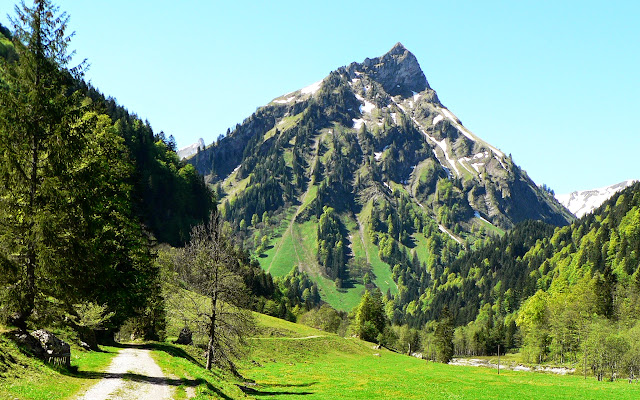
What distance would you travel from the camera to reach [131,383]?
22469 millimetres

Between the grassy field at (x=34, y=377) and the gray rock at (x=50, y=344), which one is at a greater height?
the gray rock at (x=50, y=344)

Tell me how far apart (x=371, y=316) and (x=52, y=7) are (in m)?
122

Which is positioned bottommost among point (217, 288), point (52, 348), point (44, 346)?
point (52, 348)

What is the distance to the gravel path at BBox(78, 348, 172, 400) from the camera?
19641 mm

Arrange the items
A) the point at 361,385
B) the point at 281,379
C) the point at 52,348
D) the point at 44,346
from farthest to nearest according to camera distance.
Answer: the point at 281,379
the point at 361,385
the point at 52,348
the point at 44,346

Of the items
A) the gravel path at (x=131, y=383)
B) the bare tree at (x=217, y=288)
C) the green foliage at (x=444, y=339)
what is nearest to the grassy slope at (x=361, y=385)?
the bare tree at (x=217, y=288)

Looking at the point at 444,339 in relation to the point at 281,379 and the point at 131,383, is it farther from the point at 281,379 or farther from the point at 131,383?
the point at 131,383

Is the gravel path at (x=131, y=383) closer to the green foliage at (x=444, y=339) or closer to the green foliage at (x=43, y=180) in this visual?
the green foliage at (x=43, y=180)

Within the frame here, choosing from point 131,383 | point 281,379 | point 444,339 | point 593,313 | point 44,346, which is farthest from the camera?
point 444,339

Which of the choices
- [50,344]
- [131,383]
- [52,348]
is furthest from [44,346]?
[131,383]

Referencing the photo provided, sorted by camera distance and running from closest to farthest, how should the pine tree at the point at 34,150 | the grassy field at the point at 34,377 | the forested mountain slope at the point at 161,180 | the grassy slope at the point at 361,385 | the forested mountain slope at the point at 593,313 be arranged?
the grassy field at the point at 34,377 < the pine tree at the point at 34,150 < the grassy slope at the point at 361,385 < the forested mountain slope at the point at 593,313 < the forested mountain slope at the point at 161,180

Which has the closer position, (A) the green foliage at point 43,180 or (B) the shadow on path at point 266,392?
(A) the green foliage at point 43,180

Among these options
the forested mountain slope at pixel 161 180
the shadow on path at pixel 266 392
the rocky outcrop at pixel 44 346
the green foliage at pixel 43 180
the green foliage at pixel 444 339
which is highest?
the forested mountain slope at pixel 161 180

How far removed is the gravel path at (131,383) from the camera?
773 inches
